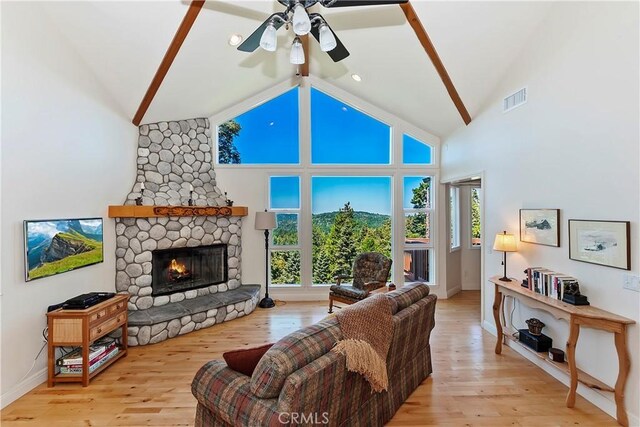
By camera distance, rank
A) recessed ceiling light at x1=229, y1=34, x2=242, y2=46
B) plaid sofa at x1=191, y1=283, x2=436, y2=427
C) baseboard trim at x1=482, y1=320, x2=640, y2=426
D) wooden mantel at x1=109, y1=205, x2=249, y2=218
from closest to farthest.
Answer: plaid sofa at x1=191, y1=283, x2=436, y2=427, baseboard trim at x1=482, y1=320, x2=640, y2=426, recessed ceiling light at x1=229, y1=34, x2=242, y2=46, wooden mantel at x1=109, y1=205, x2=249, y2=218

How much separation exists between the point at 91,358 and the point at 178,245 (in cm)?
197

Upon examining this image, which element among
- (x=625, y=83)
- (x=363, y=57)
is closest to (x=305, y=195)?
(x=363, y=57)

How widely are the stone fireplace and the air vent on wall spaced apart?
4.46 metres

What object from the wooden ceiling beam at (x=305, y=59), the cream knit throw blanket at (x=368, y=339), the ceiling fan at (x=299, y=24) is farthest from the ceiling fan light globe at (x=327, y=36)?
the cream knit throw blanket at (x=368, y=339)

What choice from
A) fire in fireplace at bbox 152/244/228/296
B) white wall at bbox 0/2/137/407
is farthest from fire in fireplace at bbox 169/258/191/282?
white wall at bbox 0/2/137/407

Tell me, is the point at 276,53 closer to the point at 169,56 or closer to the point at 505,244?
the point at 169,56

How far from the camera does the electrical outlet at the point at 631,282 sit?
2434 mm

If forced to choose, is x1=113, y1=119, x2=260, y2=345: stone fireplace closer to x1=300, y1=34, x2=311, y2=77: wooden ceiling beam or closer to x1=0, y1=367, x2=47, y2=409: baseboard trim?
x1=0, y1=367, x2=47, y2=409: baseboard trim

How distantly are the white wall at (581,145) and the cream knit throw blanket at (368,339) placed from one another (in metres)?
2.00

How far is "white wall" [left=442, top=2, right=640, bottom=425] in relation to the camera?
97.8 inches

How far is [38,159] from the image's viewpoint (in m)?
3.08

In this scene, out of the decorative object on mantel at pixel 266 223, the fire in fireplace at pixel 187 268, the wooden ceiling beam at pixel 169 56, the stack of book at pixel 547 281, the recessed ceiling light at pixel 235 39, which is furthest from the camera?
the decorative object on mantel at pixel 266 223

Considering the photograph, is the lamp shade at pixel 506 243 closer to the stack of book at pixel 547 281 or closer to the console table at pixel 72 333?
the stack of book at pixel 547 281

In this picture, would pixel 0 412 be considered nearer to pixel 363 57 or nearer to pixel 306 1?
pixel 306 1
